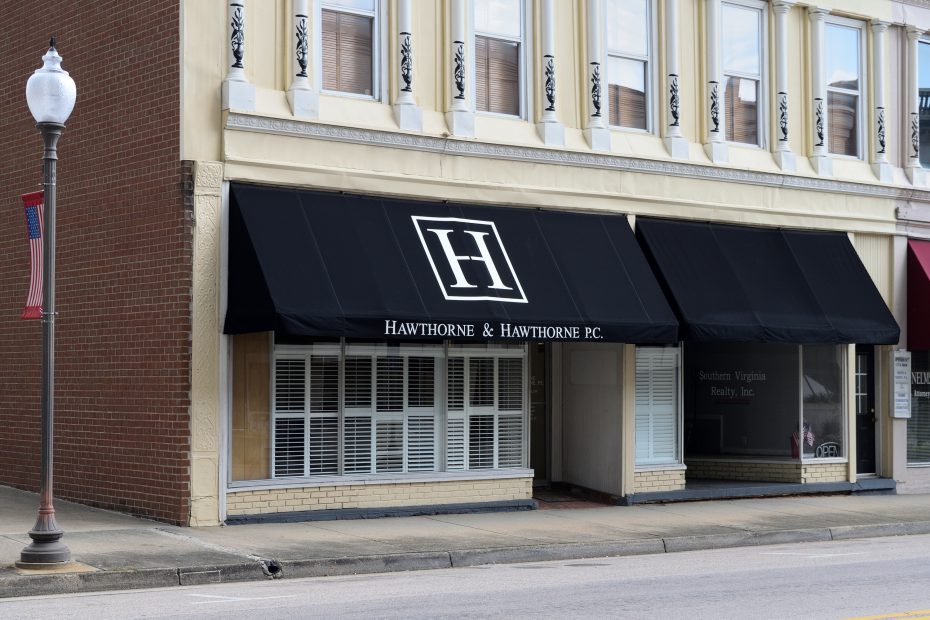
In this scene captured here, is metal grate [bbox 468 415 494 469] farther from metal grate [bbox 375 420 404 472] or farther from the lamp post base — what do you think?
the lamp post base

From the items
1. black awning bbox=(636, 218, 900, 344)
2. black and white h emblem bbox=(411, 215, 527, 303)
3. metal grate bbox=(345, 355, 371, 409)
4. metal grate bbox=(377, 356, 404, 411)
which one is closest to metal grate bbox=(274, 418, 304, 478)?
metal grate bbox=(345, 355, 371, 409)

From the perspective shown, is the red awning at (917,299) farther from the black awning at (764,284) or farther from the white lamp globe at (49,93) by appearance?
the white lamp globe at (49,93)

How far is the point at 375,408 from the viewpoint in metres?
16.6

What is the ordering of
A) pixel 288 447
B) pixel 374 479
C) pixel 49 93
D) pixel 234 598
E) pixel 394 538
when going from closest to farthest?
pixel 234 598
pixel 49 93
pixel 394 538
pixel 288 447
pixel 374 479

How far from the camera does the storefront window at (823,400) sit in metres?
21.1

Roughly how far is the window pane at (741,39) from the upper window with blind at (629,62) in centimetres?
151

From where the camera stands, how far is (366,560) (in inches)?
514

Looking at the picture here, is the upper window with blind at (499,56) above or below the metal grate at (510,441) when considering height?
above

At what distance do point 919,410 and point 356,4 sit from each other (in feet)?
39.9

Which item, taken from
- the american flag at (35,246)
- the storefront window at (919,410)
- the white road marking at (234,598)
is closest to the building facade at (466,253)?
the storefront window at (919,410)

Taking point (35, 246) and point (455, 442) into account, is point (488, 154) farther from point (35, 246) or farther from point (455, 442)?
point (35, 246)

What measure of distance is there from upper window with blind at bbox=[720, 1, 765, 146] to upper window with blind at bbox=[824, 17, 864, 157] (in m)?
1.44

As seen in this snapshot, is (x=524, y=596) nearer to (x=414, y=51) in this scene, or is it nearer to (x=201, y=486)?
(x=201, y=486)

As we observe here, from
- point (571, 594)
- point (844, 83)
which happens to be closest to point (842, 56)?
point (844, 83)
